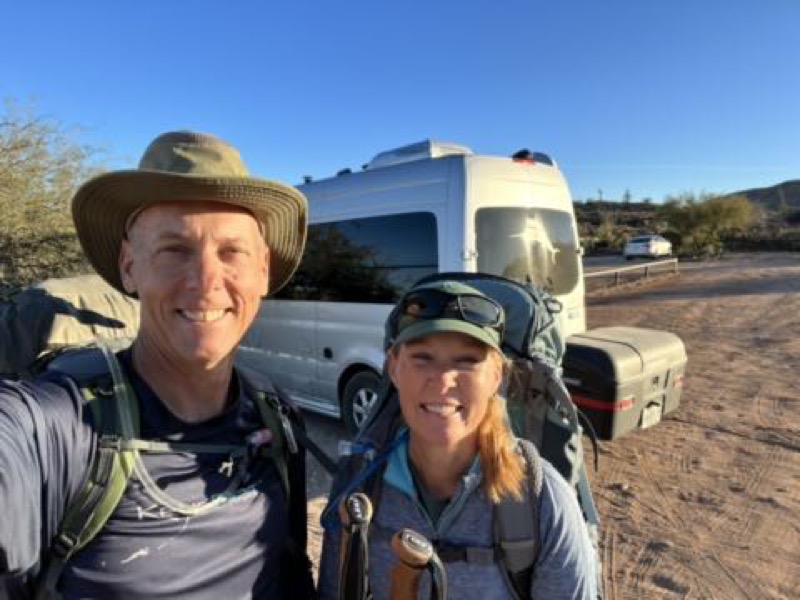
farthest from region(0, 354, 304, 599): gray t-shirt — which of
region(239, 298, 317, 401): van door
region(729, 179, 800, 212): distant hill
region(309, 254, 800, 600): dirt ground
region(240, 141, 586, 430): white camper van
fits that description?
region(729, 179, 800, 212): distant hill

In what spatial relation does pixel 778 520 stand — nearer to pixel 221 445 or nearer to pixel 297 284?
pixel 221 445

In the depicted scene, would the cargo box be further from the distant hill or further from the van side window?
the distant hill

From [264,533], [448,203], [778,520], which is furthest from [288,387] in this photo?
[264,533]

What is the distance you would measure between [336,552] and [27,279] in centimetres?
883

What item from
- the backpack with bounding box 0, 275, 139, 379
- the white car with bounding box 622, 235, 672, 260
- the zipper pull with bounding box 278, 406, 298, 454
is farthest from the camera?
the white car with bounding box 622, 235, 672, 260

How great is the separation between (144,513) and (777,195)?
332ft

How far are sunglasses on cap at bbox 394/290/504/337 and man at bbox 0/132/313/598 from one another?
17.1 inches

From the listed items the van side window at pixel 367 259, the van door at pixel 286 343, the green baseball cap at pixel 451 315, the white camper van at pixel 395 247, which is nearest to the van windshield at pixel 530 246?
the white camper van at pixel 395 247

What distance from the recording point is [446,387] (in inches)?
58.7

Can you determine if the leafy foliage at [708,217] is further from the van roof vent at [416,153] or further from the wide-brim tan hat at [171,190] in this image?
the wide-brim tan hat at [171,190]

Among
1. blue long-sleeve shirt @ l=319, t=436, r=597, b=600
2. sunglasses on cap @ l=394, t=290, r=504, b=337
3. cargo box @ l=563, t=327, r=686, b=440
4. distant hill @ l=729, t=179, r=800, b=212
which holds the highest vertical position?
distant hill @ l=729, t=179, r=800, b=212

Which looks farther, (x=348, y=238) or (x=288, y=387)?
(x=288, y=387)

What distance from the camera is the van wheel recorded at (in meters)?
5.23

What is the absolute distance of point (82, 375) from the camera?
1.22 metres
